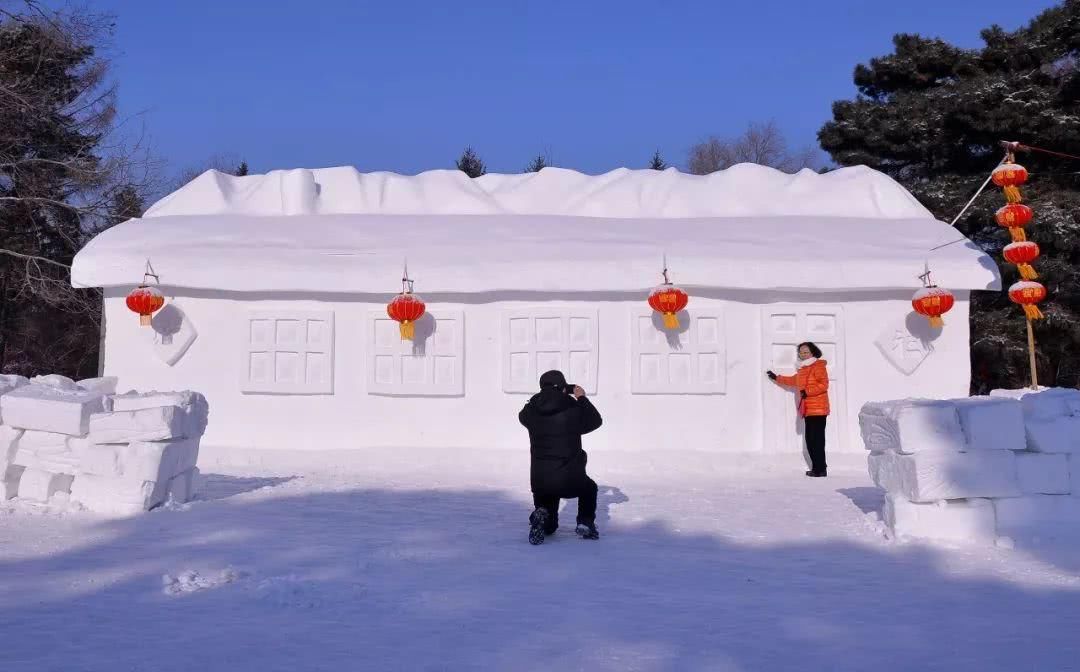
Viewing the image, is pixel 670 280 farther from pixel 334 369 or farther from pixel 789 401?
pixel 334 369

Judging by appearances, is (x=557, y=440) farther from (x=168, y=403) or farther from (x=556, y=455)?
(x=168, y=403)

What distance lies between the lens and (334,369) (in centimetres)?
1092

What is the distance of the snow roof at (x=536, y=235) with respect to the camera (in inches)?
419

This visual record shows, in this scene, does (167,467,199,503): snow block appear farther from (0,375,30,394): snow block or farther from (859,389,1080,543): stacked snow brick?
(859,389,1080,543): stacked snow brick

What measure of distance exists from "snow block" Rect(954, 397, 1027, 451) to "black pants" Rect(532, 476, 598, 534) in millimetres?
2617

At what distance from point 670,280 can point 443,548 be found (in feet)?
17.9

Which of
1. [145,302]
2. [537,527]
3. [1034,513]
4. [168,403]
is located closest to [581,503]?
[537,527]

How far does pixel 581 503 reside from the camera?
645 centimetres

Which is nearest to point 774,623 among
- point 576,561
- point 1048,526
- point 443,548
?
point 576,561

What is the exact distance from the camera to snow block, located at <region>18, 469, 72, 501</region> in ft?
23.3

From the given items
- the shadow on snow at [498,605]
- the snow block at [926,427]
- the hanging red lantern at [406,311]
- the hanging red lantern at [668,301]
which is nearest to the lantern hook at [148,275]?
the hanging red lantern at [406,311]

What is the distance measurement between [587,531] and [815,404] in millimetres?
4405

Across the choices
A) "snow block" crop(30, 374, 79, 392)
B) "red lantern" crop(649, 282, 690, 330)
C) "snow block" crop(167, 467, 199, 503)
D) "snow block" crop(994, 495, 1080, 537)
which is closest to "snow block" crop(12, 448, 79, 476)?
"snow block" crop(167, 467, 199, 503)

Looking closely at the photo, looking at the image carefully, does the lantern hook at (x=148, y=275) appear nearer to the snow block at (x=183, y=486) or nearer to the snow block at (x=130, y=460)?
the snow block at (x=183, y=486)
